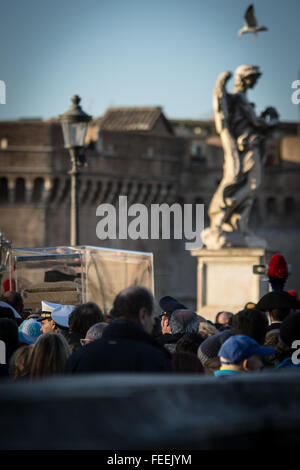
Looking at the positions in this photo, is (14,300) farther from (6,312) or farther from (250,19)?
(250,19)

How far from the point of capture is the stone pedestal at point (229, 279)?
11.3 metres

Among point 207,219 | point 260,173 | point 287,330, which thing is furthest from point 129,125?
point 287,330

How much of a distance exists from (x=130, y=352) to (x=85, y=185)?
3598 cm

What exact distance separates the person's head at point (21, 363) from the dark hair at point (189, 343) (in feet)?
3.39

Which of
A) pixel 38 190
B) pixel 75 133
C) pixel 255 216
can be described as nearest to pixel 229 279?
pixel 75 133

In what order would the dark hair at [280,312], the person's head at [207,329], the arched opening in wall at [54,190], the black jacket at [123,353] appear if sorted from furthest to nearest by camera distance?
the arched opening in wall at [54,190] < the person's head at [207,329] < the dark hair at [280,312] < the black jacket at [123,353]

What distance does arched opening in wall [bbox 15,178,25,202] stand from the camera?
1493 inches

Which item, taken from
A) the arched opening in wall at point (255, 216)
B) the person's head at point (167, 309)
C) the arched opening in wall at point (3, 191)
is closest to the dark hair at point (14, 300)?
the person's head at point (167, 309)

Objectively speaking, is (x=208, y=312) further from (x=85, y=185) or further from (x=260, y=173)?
(x=85, y=185)

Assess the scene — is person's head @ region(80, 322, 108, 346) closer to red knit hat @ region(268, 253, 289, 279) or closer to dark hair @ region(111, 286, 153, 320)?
dark hair @ region(111, 286, 153, 320)

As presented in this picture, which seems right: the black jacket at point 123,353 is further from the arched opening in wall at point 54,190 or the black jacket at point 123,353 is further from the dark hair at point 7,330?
the arched opening in wall at point 54,190
